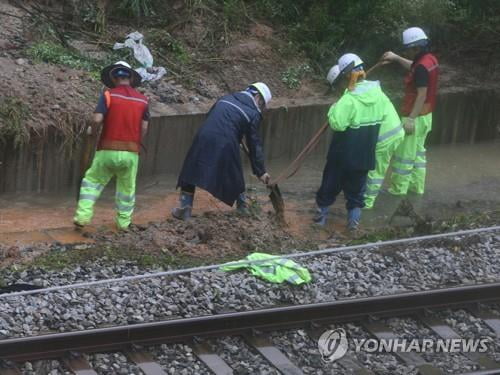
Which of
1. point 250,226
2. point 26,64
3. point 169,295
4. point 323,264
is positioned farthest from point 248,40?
point 169,295

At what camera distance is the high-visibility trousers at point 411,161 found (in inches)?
460

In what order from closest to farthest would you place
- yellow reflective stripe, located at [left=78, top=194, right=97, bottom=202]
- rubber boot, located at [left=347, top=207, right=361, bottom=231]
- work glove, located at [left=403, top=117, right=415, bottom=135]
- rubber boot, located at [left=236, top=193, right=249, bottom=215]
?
yellow reflective stripe, located at [left=78, top=194, right=97, bottom=202]
rubber boot, located at [left=236, top=193, right=249, bottom=215]
rubber boot, located at [left=347, top=207, right=361, bottom=231]
work glove, located at [left=403, top=117, right=415, bottom=135]

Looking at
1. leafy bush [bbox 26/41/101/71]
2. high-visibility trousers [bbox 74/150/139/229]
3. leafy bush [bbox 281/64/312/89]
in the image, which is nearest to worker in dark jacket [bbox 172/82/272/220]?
high-visibility trousers [bbox 74/150/139/229]

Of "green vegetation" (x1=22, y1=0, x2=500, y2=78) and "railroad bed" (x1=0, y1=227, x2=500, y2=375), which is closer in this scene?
"railroad bed" (x1=0, y1=227, x2=500, y2=375)

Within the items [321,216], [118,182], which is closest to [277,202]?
[321,216]

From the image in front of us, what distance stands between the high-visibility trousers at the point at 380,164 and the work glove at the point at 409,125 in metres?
0.23

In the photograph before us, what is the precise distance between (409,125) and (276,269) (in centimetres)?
349

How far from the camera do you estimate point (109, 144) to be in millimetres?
9680

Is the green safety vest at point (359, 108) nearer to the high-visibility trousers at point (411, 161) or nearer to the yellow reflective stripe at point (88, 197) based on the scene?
the high-visibility trousers at point (411, 161)

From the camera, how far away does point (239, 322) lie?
25.1 ft

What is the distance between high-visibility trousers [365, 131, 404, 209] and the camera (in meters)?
11.2

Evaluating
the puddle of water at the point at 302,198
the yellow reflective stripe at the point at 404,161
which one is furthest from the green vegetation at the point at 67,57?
the yellow reflective stripe at the point at 404,161

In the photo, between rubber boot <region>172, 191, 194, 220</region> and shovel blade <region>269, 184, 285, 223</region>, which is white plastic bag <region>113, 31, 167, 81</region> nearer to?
rubber boot <region>172, 191, 194, 220</region>

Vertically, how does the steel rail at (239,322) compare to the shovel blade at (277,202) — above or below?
below
